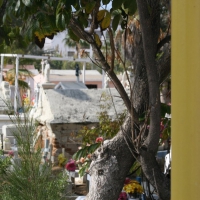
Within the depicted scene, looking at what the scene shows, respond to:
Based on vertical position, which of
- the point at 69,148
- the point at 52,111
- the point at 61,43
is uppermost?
the point at 61,43

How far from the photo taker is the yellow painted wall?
1707 millimetres

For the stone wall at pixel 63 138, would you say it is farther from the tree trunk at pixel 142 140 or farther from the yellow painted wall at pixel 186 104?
the yellow painted wall at pixel 186 104

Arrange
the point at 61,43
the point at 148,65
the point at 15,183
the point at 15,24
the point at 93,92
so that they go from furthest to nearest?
the point at 61,43 → the point at 93,92 → the point at 15,24 → the point at 15,183 → the point at 148,65

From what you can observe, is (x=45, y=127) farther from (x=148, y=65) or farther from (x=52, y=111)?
(x=148, y=65)

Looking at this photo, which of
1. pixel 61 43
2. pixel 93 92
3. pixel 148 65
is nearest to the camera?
pixel 148 65

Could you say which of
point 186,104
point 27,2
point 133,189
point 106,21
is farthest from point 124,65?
point 133,189

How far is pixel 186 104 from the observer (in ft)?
5.65

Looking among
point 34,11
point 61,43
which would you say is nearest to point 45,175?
point 34,11

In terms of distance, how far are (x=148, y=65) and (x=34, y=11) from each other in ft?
3.23

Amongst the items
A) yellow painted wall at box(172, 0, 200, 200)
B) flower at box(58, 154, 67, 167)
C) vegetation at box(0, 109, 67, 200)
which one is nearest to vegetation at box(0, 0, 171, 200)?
vegetation at box(0, 109, 67, 200)

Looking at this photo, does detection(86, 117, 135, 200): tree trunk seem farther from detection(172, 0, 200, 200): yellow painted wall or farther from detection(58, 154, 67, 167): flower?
detection(58, 154, 67, 167): flower

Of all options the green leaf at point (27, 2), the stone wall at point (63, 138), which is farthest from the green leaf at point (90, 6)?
the stone wall at point (63, 138)

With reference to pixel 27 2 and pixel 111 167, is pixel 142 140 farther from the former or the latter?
pixel 27 2

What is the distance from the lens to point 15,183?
3422 millimetres
